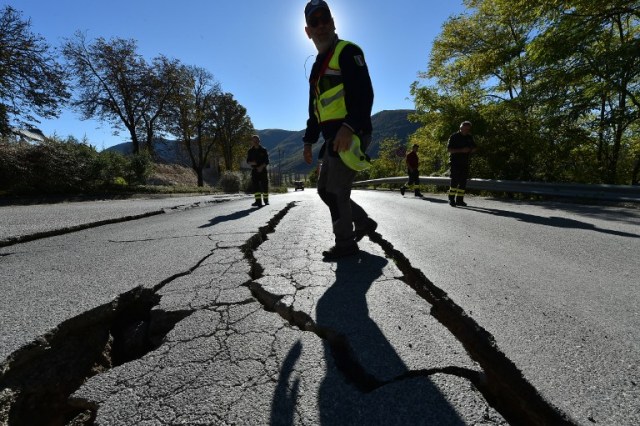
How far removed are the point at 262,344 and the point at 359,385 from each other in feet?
1.62

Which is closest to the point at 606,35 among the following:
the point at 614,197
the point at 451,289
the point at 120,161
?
the point at 614,197

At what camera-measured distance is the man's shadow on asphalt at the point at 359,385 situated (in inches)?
37.7

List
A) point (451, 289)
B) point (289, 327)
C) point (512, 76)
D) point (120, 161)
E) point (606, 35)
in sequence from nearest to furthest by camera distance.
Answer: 1. point (289, 327)
2. point (451, 289)
3. point (606, 35)
4. point (512, 76)
5. point (120, 161)

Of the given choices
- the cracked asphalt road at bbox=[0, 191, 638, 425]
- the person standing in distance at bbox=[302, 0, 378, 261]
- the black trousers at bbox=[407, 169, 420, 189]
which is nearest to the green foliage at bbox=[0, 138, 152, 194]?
the cracked asphalt road at bbox=[0, 191, 638, 425]

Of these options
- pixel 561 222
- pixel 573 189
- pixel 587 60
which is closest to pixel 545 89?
pixel 587 60

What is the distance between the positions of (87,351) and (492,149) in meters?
12.6

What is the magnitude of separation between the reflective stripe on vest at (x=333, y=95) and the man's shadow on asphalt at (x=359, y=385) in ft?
5.80


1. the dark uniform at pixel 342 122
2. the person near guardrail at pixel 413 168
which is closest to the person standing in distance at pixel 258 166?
the dark uniform at pixel 342 122

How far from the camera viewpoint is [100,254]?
3131mm

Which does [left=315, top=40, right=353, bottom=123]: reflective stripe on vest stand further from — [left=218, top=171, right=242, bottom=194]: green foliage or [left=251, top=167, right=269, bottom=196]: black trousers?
[left=218, top=171, right=242, bottom=194]: green foliage

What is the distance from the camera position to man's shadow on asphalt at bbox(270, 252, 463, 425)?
37.7 inches

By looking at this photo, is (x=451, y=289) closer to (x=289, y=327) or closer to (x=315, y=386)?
(x=289, y=327)

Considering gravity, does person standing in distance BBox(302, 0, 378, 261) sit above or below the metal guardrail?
above

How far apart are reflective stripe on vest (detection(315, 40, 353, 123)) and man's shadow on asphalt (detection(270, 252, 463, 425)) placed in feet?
5.80
